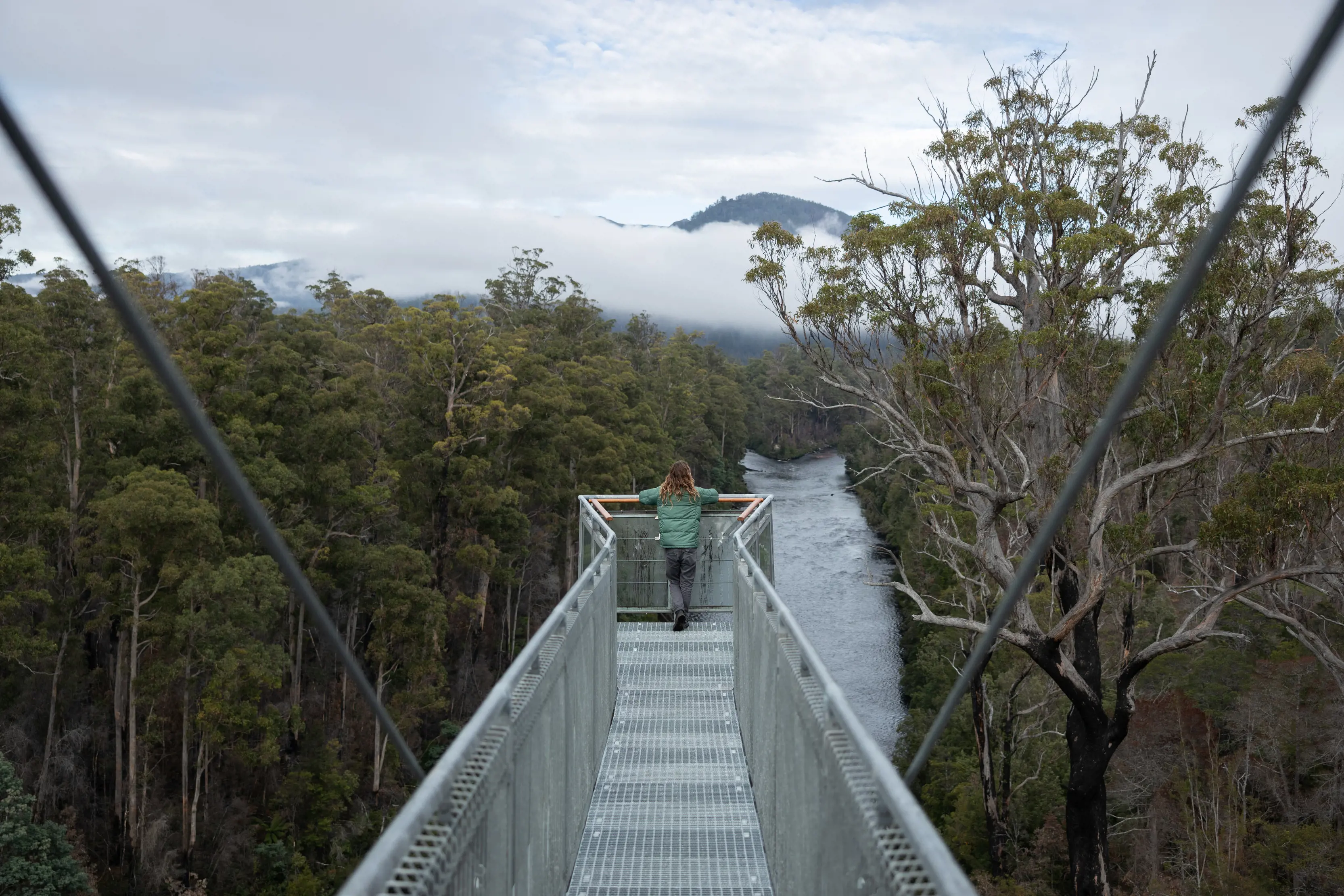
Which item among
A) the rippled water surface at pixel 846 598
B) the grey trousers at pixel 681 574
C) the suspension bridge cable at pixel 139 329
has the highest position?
the suspension bridge cable at pixel 139 329

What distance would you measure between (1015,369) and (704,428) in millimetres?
48098

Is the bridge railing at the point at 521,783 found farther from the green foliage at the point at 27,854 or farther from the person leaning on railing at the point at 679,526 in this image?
the green foliage at the point at 27,854

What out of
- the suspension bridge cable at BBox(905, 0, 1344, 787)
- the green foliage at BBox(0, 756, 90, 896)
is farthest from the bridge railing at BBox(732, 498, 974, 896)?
the green foliage at BBox(0, 756, 90, 896)

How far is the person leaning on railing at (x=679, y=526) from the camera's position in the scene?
8633 mm

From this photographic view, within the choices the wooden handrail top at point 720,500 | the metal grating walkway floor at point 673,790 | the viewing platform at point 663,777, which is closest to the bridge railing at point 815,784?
the viewing platform at point 663,777

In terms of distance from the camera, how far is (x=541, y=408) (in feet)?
109

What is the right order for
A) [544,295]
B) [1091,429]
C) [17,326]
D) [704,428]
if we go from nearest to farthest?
[1091,429]
[17,326]
[544,295]
[704,428]

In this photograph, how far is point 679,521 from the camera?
8.63 meters

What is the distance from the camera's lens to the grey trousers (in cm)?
873

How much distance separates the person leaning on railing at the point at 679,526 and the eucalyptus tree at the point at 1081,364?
535 cm

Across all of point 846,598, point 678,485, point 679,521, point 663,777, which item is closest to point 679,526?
point 679,521

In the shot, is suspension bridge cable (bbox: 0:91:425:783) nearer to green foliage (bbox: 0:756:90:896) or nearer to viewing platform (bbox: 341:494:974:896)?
viewing platform (bbox: 341:494:974:896)

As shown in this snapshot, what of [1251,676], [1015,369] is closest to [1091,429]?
[1015,369]

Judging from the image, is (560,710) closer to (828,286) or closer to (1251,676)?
(828,286)
